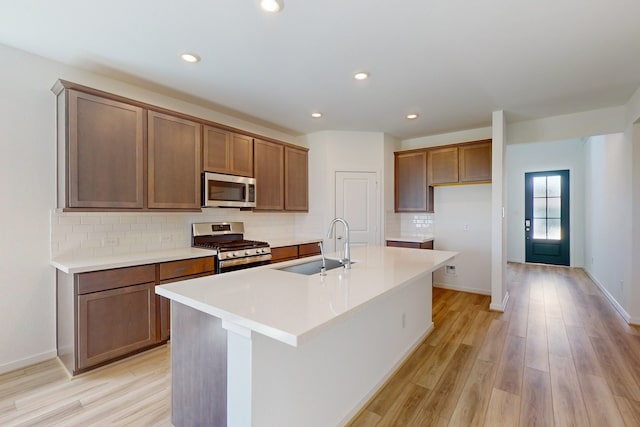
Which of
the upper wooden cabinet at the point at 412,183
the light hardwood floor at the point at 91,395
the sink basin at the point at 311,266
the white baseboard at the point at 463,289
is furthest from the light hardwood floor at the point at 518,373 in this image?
the upper wooden cabinet at the point at 412,183

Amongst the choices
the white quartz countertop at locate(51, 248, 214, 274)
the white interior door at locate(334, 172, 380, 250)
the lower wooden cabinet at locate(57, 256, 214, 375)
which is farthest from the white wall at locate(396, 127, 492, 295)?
the lower wooden cabinet at locate(57, 256, 214, 375)

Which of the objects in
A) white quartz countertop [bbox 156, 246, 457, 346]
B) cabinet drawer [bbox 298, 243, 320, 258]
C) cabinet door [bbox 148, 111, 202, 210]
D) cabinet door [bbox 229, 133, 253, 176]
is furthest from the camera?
cabinet drawer [bbox 298, 243, 320, 258]

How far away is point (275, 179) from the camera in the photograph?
13.5 feet

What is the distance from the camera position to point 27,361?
2408mm

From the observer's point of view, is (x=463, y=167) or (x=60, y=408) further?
(x=463, y=167)

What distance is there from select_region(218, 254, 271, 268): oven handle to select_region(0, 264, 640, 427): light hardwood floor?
93 cm

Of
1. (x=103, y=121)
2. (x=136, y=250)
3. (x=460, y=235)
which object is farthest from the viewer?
(x=460, y=235)

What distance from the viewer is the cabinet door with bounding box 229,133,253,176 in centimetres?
355

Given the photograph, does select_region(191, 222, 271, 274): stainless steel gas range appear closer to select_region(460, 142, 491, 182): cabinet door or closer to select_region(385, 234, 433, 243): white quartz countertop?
select_region(385, 234, 433, 243): white quartz countertop

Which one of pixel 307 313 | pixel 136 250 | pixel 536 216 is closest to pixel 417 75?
pixel 307 313

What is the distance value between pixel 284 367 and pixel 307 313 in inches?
15.6

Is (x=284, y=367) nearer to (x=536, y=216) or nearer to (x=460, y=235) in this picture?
(x=460, y=235)

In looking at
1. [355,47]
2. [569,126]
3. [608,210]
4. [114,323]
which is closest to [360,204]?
[355,47]

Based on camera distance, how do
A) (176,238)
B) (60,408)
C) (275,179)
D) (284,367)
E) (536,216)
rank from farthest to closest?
(536,216)
(275,179)
(176,238)
(60,408)
(284,367)
